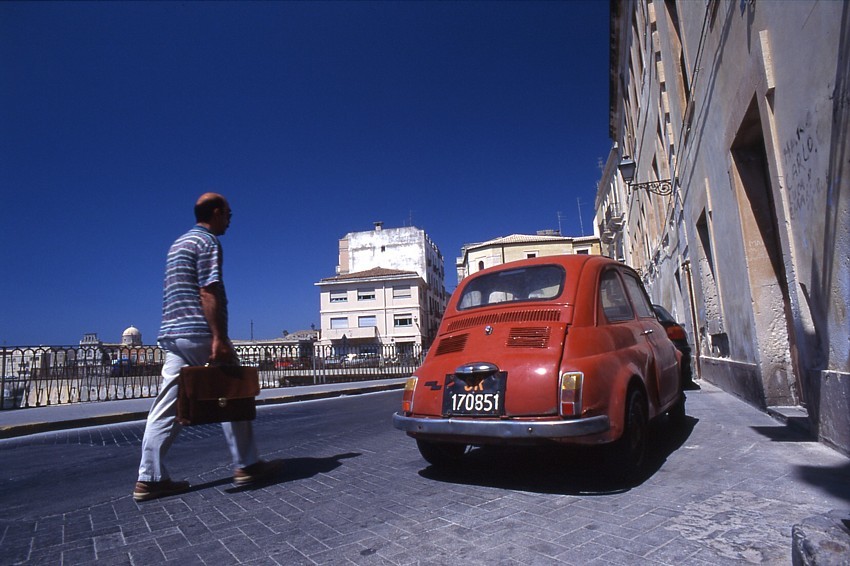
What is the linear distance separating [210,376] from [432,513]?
1.67m

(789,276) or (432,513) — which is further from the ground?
(789,276)

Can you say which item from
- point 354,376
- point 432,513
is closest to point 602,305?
point 432,513

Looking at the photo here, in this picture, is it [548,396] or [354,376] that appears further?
[354,376]

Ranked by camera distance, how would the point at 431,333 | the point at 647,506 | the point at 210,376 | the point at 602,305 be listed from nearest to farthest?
1. the point at 647,506
2. the point at 210,376
3. the point at 602,305
4. the point at 431,333

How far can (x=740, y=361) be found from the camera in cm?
722

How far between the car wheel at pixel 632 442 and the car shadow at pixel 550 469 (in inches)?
2.3

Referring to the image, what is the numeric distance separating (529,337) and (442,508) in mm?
1239

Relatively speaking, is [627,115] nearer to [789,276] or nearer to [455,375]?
[789,276]

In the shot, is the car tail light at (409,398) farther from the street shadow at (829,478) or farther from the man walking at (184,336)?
the street shadow at (829,478)

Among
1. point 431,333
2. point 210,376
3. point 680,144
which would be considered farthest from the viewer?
point 431,333

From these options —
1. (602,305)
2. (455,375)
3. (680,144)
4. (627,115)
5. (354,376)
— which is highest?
(627,115)

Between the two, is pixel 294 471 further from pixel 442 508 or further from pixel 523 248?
pixel 523 248

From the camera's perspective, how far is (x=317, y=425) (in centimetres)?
701

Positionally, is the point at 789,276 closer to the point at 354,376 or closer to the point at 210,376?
the point at 210,376
